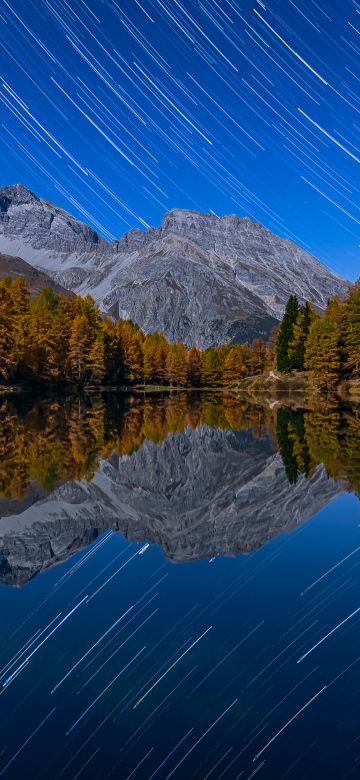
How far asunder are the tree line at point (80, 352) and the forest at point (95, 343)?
13 centimetres

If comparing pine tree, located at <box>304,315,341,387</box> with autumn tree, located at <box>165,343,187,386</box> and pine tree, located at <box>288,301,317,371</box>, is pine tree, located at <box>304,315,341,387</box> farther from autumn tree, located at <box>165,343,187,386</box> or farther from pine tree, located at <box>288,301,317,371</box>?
autumn tree, located at <box>165,343,187,386</box>

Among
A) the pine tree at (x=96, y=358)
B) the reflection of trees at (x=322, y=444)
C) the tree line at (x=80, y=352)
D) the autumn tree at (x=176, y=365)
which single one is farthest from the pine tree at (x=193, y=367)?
the reflection of trees at (x=322, y=444)

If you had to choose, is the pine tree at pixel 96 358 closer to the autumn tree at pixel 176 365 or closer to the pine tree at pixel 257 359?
the autumn tree at pixel 176 365

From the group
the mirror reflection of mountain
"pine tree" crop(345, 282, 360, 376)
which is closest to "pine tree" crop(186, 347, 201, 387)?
"pine tree" crop(345, 282, 360, 376)

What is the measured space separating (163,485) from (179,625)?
11.0m

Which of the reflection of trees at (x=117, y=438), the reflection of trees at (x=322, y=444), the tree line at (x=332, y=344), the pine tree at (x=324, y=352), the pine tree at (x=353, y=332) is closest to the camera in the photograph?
the reflection of trees at (x=117, y=438)

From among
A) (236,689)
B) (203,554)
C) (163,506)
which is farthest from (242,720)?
(163,506)

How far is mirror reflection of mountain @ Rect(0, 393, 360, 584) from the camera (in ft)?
44.2

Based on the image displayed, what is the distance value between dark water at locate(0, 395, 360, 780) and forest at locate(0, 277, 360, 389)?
4797 centimetres

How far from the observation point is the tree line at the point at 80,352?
67812 mm

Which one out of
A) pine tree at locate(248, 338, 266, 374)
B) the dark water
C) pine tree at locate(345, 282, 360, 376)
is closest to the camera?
the dark water

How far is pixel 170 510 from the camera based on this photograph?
16484 mm

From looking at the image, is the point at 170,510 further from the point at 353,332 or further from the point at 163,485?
the point at 353,332

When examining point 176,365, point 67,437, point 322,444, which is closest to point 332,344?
point 322,444
